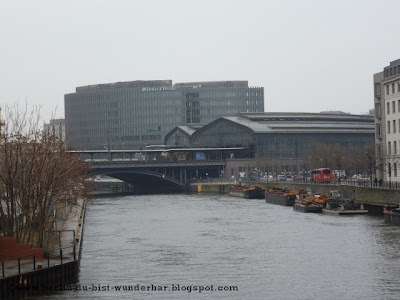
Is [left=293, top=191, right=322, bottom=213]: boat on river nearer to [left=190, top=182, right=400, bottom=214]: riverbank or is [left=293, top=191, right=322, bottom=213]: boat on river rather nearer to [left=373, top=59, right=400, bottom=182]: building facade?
[left=190, top=182, right=400, bottom=214]: riverbank

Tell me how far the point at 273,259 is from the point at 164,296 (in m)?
14.8

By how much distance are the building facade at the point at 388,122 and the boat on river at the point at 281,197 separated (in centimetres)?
1273

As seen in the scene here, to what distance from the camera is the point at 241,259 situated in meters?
59.5

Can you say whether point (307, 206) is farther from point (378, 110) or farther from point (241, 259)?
Result: point (241, 259)

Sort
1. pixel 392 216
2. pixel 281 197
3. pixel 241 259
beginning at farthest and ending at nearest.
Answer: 1. pixel 281 197
2. pixel 392 216
3. pixel 241 259

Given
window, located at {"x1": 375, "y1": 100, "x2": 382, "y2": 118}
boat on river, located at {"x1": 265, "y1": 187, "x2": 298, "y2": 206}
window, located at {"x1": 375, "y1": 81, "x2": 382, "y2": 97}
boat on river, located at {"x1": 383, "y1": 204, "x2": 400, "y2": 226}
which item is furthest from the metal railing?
window, located at {"x1": 375, "y1": 81, "x2": 382, "y2": 97}

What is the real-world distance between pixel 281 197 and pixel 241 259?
2749 inches

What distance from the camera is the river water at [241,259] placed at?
47156 mm

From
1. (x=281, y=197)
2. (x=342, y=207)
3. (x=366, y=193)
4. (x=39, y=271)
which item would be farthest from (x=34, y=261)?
(x=281, y=197)

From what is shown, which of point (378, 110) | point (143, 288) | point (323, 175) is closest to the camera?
point (143, 288)

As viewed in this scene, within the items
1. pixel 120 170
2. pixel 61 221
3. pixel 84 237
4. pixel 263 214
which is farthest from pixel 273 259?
pixel 120 170

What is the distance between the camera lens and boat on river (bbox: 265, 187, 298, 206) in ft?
412

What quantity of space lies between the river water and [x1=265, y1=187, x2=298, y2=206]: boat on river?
29736mm

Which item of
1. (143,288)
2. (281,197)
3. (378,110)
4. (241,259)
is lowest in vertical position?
(143,288)
